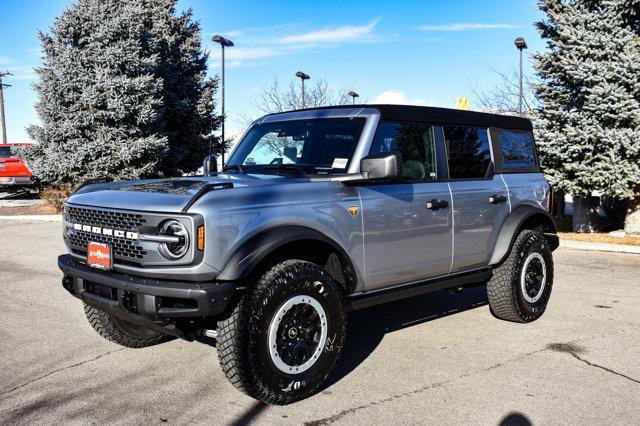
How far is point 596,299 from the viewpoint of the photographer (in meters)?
6.63

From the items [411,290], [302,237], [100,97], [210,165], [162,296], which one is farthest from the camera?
[100,97]

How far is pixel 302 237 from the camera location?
3680 millimetres

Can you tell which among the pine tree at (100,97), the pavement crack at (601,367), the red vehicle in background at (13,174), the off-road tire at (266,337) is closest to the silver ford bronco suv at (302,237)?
the off-road tire at (266,337)

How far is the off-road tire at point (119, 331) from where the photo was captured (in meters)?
4.71

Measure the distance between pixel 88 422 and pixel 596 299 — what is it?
5551 millimetres

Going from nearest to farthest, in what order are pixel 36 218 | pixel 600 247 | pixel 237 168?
pixel 237 168, pixel 600 247, pixel 36 218

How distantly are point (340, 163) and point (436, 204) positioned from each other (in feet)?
2.96

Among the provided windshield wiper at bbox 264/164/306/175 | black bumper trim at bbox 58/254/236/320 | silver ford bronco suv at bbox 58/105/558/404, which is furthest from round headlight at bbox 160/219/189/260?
windshield wiper at bbox 264/164/306/175

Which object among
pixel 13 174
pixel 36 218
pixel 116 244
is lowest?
pixel 36 218

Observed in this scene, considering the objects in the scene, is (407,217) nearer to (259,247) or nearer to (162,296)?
(259,247)

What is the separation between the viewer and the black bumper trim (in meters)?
3.31

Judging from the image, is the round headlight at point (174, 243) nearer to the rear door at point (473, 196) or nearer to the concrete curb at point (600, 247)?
the rear door at point (473, 196)

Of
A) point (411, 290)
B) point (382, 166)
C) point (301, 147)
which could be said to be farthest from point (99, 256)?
point (411, 290)

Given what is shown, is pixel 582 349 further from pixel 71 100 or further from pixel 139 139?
pixel 71 100
